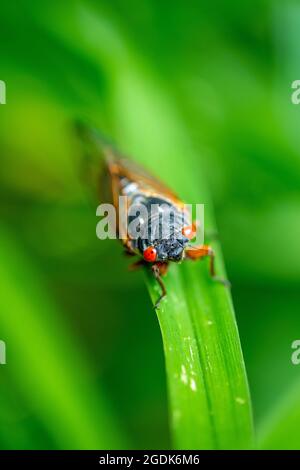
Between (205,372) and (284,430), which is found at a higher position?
(205,372)

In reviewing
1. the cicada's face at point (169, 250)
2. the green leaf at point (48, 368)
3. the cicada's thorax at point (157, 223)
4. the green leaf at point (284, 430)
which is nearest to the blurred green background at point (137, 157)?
the green leaf at point (48, 368)

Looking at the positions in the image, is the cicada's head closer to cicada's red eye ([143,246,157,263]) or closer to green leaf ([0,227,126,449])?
cicada's red eye ([143,246,157,263])

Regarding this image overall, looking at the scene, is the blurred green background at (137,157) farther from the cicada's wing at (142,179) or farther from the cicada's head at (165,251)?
the cicada's head at (165,251)

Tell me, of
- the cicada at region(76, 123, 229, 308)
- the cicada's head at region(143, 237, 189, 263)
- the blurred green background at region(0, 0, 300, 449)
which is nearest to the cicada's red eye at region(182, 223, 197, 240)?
the cicada at region(76, 123, 229, 308)

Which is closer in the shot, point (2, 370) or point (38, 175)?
point (2, 370)

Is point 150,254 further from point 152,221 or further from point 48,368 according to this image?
point 48,368

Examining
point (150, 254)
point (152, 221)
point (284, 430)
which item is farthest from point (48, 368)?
point (284, 430)
